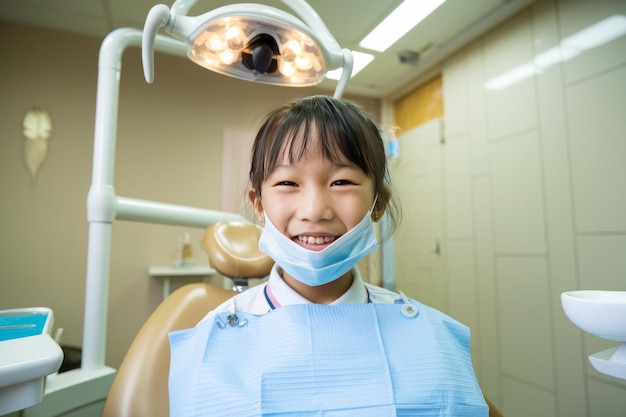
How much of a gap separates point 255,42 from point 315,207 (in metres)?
0.43

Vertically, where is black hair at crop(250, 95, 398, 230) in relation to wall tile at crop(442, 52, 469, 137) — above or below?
below

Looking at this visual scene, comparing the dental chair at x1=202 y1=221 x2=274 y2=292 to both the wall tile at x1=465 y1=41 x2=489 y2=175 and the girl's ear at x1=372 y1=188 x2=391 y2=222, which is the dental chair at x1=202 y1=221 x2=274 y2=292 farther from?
the wall tile at x1=465 y1=41 x2=489 y2=175

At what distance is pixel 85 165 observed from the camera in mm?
2262

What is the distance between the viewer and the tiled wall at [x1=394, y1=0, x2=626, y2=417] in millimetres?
1484

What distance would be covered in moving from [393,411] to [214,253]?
0.59 meters

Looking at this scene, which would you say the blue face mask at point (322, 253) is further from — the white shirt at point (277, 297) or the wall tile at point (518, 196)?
the wall tile at point (518, 196)

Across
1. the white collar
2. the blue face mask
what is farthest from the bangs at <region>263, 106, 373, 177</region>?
the white collar

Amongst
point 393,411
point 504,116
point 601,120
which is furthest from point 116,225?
point 601,120

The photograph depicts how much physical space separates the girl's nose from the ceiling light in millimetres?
1734

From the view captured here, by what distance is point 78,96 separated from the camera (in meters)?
2.27

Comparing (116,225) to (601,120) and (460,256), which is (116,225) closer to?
(460,256)

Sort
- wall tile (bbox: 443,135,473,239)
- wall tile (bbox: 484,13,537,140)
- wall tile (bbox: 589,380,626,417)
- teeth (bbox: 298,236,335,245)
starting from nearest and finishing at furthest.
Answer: teeth (bbox: 298,236,335,245) → wall tile (bbox: 589,380,626,417) → wall tile (bbox: 484,13,537,140) → wall tile (bbox: 443,135,473,239)

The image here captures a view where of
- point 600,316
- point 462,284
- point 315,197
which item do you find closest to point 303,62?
point 315,197

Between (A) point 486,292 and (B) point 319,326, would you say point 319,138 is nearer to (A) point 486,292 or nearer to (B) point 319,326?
(B) point 319,326
